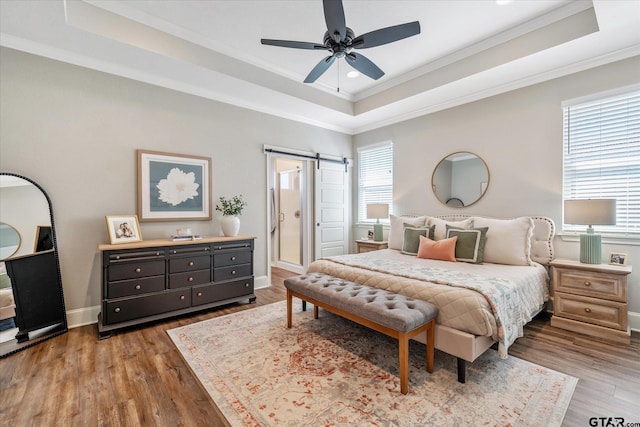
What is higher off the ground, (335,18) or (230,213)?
(335,18)

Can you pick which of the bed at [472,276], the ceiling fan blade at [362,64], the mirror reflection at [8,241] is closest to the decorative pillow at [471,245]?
the bed at [472,276]

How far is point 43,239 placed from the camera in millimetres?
2787

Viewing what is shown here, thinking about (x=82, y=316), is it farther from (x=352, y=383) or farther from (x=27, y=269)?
(x=352, y=383)

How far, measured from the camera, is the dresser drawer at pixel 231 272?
353 cm

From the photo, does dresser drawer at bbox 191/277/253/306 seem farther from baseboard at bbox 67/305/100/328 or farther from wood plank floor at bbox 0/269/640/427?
baseboard at bbox 67/305/100/328

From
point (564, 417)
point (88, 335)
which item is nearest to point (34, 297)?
point (88, 335)

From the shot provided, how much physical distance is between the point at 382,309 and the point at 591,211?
7.91 feet

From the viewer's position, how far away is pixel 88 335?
282 cm

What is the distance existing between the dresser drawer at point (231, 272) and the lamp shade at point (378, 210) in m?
2.31

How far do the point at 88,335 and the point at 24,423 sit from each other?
1.31 m

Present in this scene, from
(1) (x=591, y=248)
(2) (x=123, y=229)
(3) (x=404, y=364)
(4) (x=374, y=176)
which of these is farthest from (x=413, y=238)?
(2) (x=123, y=229)

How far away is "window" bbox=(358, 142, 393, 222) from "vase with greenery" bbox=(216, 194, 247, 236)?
2.51 m

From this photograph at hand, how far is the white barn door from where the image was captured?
530 cm

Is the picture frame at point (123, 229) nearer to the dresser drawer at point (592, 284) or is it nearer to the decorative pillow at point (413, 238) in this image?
the decorative pillow at point (413, 238)
